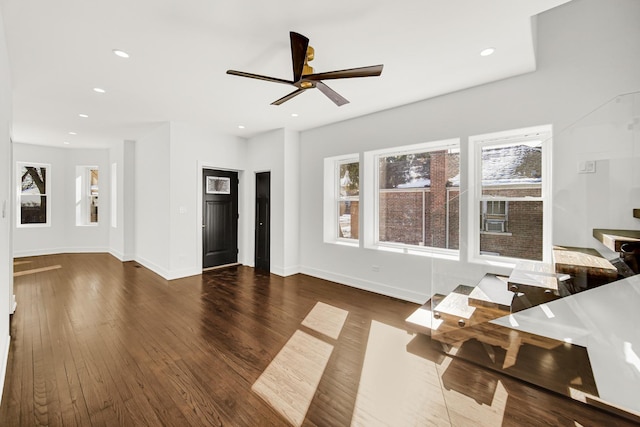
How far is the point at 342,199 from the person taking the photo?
498 cm

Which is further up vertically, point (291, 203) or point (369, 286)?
point (291, 203)

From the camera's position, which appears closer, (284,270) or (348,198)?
(348,198)

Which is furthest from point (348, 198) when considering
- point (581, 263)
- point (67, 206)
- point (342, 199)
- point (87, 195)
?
point (67, 206)

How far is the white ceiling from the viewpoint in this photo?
2.05m

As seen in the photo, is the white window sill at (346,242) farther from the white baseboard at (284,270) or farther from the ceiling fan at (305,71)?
the ceiling fan at (305,71)

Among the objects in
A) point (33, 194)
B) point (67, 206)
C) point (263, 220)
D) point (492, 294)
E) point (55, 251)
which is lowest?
point (55, 251)

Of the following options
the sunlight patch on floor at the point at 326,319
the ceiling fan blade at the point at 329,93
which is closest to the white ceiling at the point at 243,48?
the ceiling fan blade at the point at 329,93

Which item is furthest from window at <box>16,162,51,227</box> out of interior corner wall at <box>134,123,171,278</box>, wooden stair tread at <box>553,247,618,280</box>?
wooden stair tread at <box>553,247,618,280</box>

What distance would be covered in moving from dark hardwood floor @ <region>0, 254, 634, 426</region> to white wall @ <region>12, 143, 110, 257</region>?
418cm

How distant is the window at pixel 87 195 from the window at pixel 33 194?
0.59 meters

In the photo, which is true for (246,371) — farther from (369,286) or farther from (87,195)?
(87,195)

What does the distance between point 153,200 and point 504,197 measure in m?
5.78

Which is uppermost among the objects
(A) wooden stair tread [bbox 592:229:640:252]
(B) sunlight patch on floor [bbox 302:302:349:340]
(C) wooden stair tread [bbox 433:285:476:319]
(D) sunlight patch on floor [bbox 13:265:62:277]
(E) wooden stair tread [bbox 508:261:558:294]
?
(A) wooden stair tread [bbox 592:229:640:252]

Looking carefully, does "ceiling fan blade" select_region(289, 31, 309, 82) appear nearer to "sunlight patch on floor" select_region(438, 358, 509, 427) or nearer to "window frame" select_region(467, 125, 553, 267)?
"window frame" select_region(467, 125, 553, 267)
